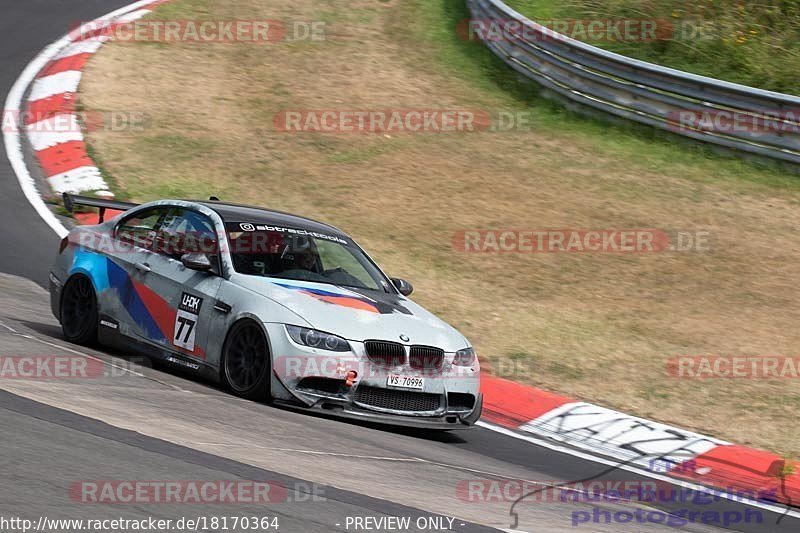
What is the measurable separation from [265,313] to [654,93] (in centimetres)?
971

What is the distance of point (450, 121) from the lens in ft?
54.9

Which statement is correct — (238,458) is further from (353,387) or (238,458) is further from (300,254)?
(300,254)

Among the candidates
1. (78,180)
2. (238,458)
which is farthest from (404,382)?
(78,180)

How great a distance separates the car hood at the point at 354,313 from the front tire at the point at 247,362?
288 mm

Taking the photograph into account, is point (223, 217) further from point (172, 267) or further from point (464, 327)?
point (464, 327)

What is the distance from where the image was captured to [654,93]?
629 inches

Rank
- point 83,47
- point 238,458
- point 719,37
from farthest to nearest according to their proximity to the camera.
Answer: point 83,47, point 719,37, point 238,458

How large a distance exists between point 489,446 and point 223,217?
2.62 metres

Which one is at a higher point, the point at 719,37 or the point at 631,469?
the point at 719,37

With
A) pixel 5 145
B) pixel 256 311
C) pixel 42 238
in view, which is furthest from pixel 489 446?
pixel 5 145

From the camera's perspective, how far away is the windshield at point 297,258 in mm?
8461

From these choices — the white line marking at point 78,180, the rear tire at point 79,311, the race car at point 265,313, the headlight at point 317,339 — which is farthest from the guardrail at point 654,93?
the rear tire at point 79,311

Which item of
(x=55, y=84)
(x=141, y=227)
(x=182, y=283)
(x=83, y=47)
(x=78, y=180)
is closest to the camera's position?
(x=182, y=283)

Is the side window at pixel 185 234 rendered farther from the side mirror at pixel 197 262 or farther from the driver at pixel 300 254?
the driver at pixel 300 254
